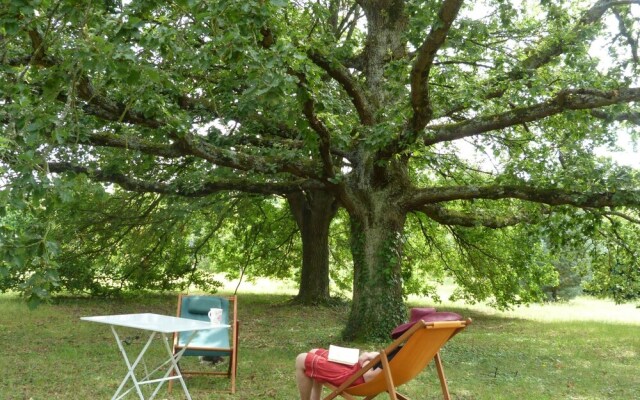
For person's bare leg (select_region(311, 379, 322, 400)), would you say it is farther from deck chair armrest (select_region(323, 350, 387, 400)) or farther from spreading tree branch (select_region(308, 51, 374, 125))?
spreading tree branch (select_region(308, 51, 374, 125))

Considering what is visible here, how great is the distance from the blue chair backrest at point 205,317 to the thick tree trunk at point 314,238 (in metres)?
8.15

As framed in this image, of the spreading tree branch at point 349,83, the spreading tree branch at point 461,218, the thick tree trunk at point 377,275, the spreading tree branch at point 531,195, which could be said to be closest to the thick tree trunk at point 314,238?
the spreading tree branch at point 461,218

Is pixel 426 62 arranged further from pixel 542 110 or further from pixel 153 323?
pixel 153 323

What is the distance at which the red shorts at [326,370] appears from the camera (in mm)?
4949

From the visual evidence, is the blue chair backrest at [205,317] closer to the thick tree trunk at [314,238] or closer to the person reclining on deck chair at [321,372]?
the person reclining on deck chair at [321,372]

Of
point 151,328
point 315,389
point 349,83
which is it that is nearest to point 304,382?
point 315,389

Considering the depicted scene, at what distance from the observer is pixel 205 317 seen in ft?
23.7

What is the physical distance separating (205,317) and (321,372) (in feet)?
8.29

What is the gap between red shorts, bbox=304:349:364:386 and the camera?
4949 millimetres

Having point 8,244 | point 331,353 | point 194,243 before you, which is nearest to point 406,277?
point 194,243

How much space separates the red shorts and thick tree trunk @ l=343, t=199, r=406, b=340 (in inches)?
173

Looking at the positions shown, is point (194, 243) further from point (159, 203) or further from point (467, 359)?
point (467, 359)

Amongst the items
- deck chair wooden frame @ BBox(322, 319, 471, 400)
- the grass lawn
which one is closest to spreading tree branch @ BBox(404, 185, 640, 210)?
the grass lawn

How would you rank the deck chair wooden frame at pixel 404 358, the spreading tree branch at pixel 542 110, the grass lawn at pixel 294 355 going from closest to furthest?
the deck chair wooden frame at pixel 404 358 → the grass lawn at pixel 294 355 → the spreading tree branch at pixel 542 110
